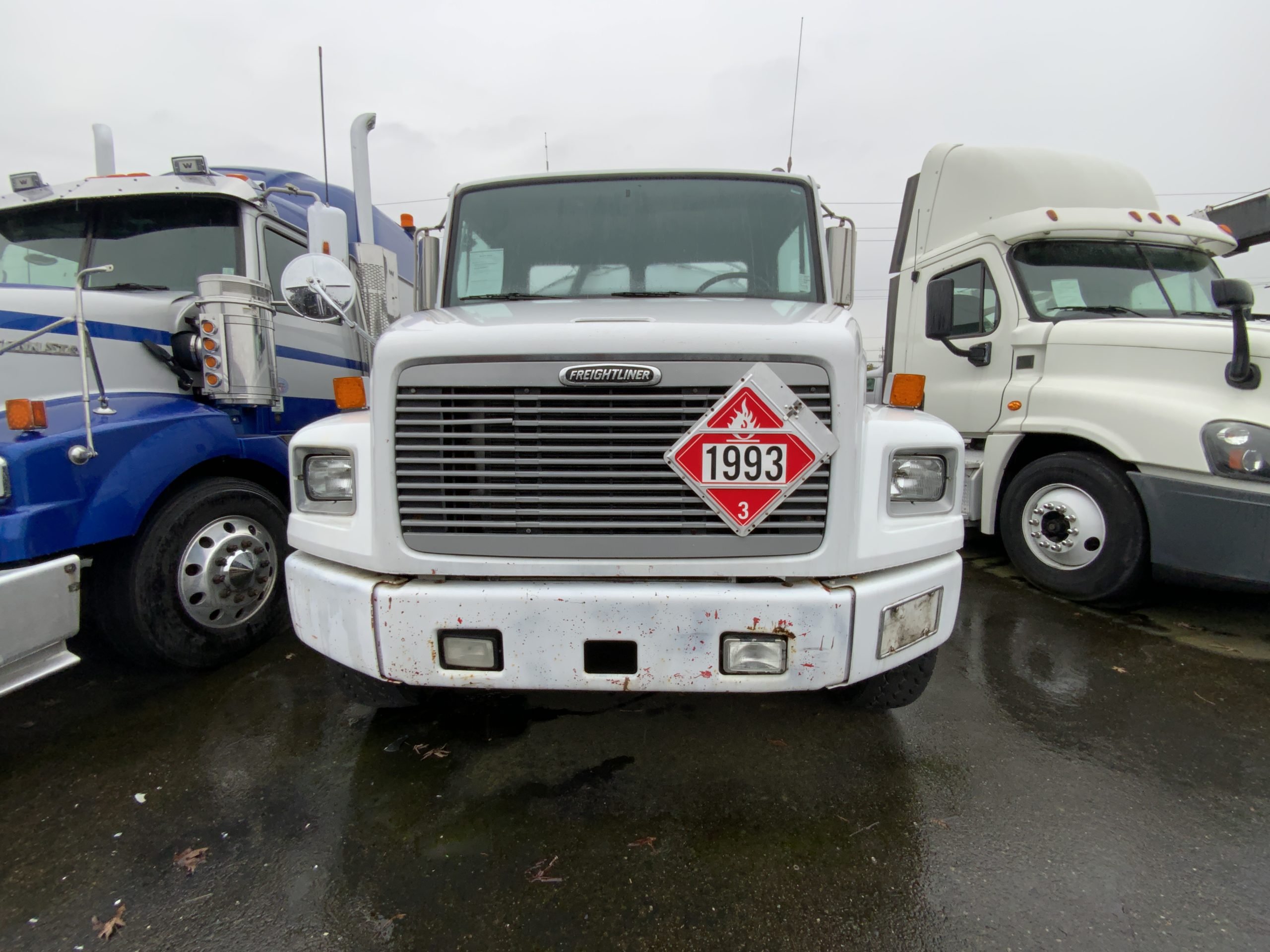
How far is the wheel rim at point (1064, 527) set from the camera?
4.00m

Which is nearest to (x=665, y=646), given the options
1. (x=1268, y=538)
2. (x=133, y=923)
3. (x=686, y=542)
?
(x=686, y=542)

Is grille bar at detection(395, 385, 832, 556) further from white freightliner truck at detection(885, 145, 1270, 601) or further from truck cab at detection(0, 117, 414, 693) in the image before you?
white freightliner truck at detection(885, 145, 1270, 601)

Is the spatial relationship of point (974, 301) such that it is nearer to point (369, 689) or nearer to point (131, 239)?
point (369, 689)

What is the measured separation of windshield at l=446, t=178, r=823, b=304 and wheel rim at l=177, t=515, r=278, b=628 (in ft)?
5.36

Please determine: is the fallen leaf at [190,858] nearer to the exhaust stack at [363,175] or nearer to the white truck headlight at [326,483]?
the white truck headlight at [326,483]

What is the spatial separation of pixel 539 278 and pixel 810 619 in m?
2.04

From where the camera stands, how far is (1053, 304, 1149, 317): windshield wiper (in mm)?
4391

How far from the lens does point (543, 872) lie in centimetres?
195

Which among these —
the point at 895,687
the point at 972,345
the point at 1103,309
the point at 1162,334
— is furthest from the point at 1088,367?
the point at 895,687

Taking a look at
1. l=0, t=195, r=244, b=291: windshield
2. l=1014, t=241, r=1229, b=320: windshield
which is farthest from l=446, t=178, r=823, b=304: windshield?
l=1014, t=241, r=1229, b=320: windshield

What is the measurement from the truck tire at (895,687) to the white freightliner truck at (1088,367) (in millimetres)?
2175

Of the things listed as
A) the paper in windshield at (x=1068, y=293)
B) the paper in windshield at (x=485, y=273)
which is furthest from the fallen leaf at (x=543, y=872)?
the paper in windshield at (x=1068, y=293)

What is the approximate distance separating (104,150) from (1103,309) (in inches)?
284

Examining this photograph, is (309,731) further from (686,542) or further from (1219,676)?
(1219,676)
